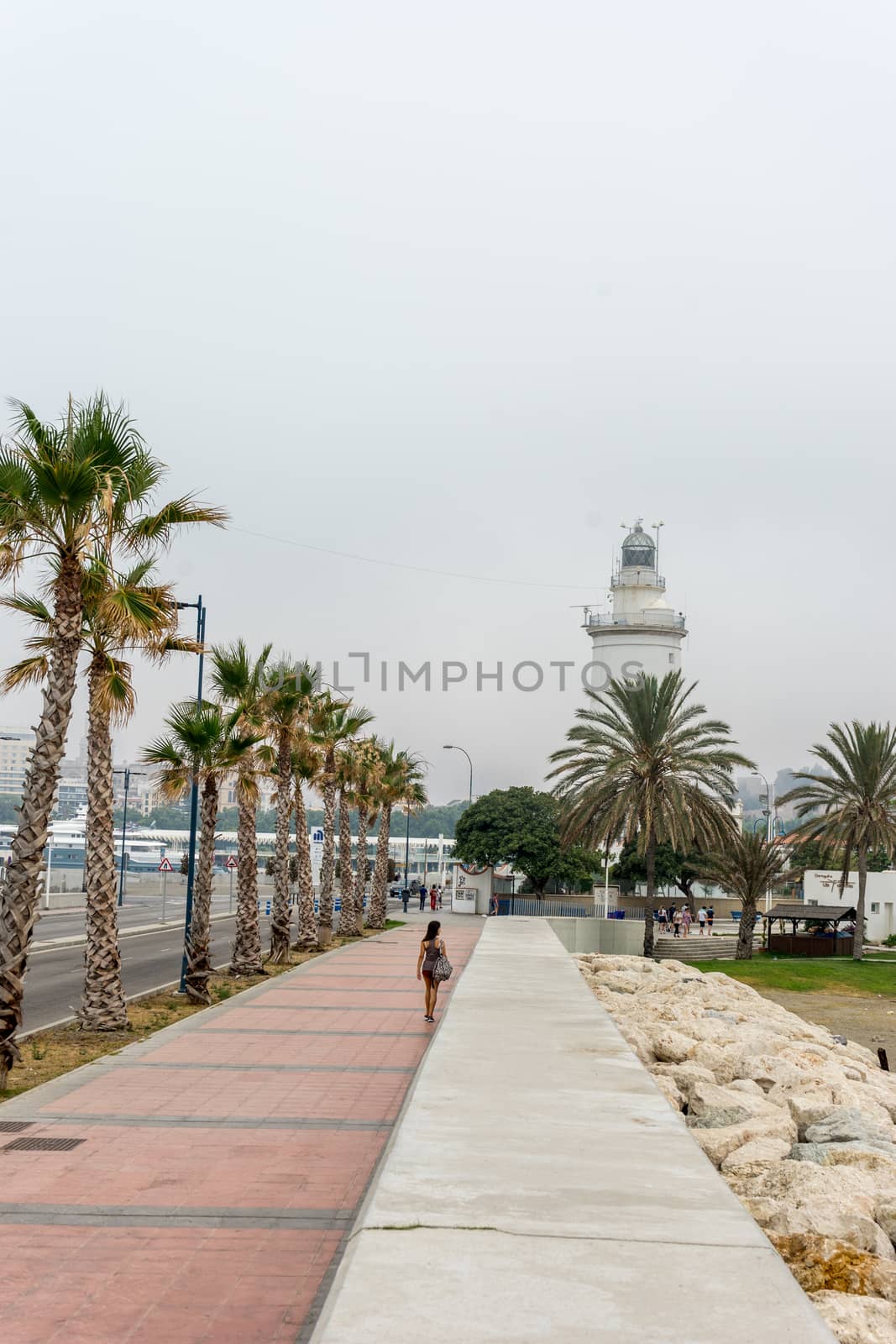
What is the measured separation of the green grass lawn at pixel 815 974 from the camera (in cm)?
4100

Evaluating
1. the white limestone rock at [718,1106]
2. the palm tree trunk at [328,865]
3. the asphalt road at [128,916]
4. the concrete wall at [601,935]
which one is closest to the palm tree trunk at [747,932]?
the concrete wall at [601,935]

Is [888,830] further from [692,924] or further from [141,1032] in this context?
[141,1032]

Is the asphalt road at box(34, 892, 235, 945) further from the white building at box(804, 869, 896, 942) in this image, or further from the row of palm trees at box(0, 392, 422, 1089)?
the white building at box(804, 869, 896, 942)

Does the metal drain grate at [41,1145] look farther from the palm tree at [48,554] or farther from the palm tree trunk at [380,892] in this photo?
the palm tree trunk at [380,892]

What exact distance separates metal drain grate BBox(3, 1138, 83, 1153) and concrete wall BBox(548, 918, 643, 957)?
1497 inches

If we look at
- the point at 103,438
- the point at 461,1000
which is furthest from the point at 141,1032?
the point at 103,438

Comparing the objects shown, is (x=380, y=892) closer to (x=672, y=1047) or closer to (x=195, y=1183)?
(x=672, y=1047)

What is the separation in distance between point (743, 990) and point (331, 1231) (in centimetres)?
2479

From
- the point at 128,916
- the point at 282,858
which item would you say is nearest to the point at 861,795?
the point at 282,858

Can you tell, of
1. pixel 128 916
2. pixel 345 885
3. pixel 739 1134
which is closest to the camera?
pixel 739 1134

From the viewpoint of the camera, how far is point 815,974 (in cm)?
4272

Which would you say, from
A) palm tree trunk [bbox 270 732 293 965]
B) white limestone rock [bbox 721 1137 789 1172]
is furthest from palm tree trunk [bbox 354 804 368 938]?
white limestone rock [bbox 721 1137 789 1172]

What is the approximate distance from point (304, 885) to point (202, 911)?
13.8 m

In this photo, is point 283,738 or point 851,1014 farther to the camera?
point 851,1014
